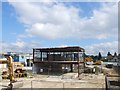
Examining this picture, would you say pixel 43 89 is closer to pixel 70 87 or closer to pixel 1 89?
pixel 70 87

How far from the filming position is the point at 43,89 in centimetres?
2192

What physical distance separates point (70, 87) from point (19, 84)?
18.8ft

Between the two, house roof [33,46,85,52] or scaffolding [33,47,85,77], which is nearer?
scaffolding [33,47,85,77]

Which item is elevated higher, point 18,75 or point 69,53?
point 69,53

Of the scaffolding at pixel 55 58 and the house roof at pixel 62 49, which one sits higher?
the house roof at pixel 62 49

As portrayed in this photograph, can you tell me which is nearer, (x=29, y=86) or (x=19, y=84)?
(x=29, y=86)

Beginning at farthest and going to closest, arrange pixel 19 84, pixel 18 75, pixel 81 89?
pixel 18 75
pixel 19 84
pixel 81 89

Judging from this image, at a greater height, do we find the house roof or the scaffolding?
the house roof

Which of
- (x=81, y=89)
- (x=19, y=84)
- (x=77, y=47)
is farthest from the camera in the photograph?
(x=77, y=47)

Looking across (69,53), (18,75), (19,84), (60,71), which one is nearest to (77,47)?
(69,53)

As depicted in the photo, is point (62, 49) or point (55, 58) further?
point (62, 49)

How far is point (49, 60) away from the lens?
47969mm

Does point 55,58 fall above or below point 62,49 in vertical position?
below

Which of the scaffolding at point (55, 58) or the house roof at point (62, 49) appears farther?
the house roof at point (62, 49)
